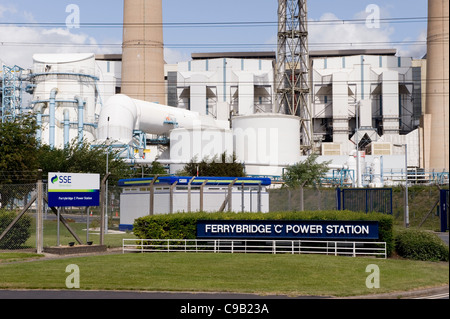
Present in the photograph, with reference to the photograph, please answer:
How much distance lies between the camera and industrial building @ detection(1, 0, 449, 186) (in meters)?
→ 75.9

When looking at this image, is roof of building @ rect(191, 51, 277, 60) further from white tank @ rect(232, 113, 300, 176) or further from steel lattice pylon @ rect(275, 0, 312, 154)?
white tank @ rect(232, 113, 300, 176)

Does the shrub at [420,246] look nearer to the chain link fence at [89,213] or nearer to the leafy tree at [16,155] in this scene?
the chain link fence at [89,213]

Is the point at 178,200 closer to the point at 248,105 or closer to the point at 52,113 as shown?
the point at 52,113

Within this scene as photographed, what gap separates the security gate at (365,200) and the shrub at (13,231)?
20771mm

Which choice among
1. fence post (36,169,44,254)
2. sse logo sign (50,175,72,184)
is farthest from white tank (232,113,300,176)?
fence post (36,169,44,254)

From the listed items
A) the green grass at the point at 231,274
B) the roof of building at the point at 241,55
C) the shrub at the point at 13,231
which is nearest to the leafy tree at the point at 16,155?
the shrub at the point at 13,231

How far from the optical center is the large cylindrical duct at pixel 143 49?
9088 cm

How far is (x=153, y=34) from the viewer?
91688mm

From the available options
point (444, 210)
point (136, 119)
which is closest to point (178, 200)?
point (444, 210)

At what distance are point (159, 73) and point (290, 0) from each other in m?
23.8

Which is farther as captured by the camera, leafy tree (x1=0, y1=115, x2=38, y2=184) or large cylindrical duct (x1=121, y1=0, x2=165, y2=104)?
large cylindrical duct (x1=121, y1=0, x2=165, y2=104)

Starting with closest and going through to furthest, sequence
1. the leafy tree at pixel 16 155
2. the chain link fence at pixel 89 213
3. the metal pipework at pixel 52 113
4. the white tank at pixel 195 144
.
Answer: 1. the chain link fence at pixel 89 213
2. the leafy tree at pixel 16 155
3. the white tank at pixel 195 144
4. the metal pipework at pixel 52 113

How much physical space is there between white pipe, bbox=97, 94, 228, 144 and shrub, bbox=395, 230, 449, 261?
49620 mm

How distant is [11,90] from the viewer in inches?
3730
